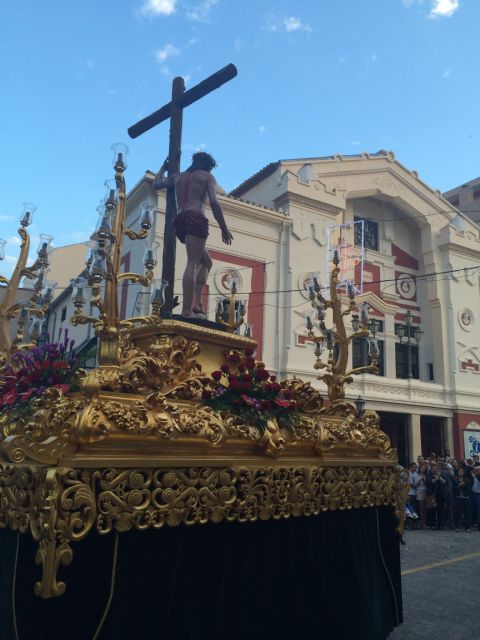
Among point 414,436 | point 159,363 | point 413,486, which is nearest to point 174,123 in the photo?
point 159,363

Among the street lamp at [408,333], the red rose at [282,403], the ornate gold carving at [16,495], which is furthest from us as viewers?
the street lamp at [408,333]

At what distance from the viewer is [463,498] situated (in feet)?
39.6

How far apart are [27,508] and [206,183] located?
2818mm

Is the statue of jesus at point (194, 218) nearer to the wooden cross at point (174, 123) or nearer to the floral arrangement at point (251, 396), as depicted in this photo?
the wooden cross at point (174, 123)

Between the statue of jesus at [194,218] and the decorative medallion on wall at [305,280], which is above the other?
the decorative medallion on wall at [305,280]

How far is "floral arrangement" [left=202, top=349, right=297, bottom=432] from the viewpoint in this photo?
319cm

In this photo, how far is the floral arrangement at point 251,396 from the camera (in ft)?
10.5

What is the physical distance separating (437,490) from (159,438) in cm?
1108

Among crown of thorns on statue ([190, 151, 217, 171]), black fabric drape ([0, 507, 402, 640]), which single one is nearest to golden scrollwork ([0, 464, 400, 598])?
black fabric drape ([0, 507, 402, 640])

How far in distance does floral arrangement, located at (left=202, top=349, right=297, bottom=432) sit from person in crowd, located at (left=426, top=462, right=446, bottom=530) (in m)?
9.63

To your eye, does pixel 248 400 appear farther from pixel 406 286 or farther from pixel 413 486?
pixel 406 286

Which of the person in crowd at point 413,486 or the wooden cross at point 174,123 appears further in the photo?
the person in crowd at point 413,486

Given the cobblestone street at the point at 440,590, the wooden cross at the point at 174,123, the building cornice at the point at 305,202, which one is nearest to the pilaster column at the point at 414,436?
the building cornice at the point at 305,202

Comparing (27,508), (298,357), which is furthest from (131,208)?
(27,508)
